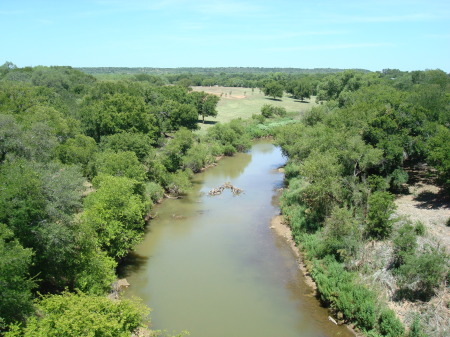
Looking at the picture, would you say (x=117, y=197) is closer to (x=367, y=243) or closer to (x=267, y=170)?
(x=367, y=243)

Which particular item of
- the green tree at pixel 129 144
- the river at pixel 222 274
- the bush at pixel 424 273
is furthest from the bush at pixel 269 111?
the bush at pixel 424 273

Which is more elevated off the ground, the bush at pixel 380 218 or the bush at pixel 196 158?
the bush at pixel 380 218

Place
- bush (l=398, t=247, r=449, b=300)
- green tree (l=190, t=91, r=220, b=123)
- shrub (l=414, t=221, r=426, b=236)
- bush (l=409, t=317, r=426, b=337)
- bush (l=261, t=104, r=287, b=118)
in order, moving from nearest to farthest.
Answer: bush (l=409, t=317, r=426, b=337) → bush (l=398, t=247, r=449, b=300) → shrub (l=414, t=221, r=426, b=236) → green tree (l=190, t=91, r=220, b=123) → bush (l=261, t=104, r=287, b=118)

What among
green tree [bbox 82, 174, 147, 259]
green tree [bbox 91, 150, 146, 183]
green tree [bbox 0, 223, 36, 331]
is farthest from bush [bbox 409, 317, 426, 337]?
green tree [bbox 91, 150, 146, 183]

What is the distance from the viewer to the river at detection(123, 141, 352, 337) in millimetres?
18281

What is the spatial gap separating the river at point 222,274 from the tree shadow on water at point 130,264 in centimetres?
7

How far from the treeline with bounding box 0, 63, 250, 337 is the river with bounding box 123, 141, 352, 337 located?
6.75ft

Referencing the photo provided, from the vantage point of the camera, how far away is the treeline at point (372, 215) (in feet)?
55.4

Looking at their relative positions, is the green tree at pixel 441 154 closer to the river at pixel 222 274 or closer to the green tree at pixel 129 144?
the river at pixel 222 274

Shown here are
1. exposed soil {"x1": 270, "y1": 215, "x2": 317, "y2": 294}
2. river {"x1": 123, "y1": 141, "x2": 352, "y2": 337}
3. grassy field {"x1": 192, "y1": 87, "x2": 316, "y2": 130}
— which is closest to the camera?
river {"x1": 123, "y1": 141, "x2": 352, "y2": 337}

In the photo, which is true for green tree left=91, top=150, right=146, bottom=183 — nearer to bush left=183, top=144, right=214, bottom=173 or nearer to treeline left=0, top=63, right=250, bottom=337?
treeline left=0, top=63, right=250, bottom=337

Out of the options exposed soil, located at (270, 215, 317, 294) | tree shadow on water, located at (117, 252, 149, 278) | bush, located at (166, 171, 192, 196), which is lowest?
tree shadow on water, located at (117, 252, 149, 278)

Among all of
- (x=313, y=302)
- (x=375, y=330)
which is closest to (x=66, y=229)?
(x=313, y=302)

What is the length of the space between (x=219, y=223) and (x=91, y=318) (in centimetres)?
1937
